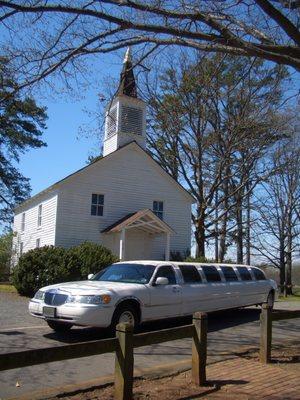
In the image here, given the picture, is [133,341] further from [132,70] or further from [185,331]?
[132,70]

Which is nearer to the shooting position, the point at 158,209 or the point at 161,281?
the point at 161,281

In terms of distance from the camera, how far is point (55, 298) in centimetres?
1095

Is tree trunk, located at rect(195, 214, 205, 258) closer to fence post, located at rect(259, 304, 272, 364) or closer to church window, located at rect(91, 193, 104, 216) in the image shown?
church window, located at rect(91, 193, 104, 216)

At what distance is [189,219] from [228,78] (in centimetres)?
867

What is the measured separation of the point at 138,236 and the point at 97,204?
2.95 metres

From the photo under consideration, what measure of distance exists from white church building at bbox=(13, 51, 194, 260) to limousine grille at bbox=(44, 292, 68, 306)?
617 inches

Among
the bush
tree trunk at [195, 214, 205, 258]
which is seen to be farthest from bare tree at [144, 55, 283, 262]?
A: the bush

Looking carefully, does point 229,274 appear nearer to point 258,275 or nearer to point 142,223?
point 258,275

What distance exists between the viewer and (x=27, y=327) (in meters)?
12.2

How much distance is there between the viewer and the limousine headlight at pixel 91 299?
10555 millimetres

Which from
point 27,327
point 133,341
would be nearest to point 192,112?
point 27,327

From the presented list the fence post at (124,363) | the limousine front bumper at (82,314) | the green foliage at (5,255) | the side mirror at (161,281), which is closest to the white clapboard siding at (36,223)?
the green foliage at (5,255)

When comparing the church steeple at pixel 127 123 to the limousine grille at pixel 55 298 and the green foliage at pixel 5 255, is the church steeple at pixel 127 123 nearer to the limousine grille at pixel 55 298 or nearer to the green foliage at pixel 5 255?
the green foliage at pixel 5 255

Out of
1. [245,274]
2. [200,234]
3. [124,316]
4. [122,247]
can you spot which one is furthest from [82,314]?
[200,234]
